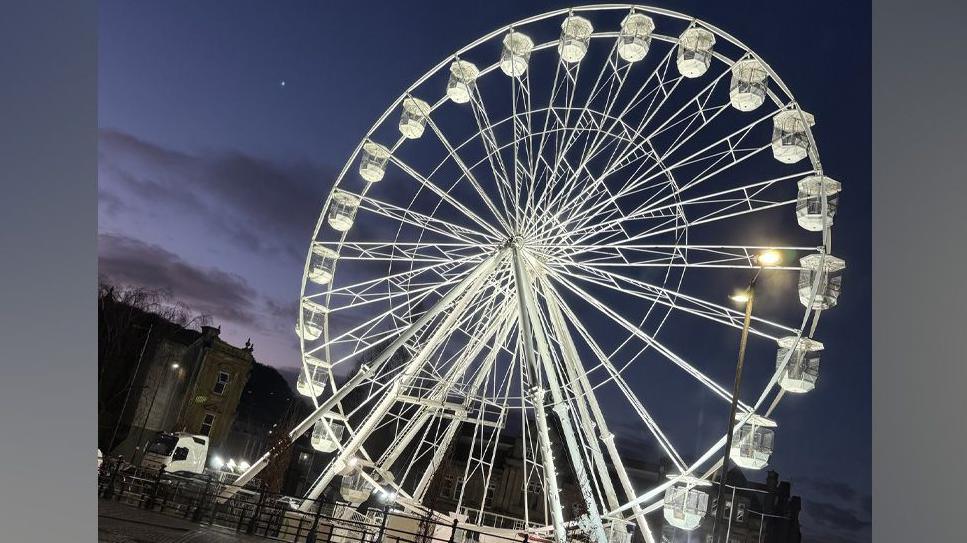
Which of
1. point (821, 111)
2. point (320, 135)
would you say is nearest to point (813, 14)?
point (821, 111)

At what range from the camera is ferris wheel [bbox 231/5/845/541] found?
9.31m

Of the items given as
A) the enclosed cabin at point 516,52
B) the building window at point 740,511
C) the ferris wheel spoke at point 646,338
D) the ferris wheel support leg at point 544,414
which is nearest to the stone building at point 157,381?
the ferris wheel support leg at point 544,414

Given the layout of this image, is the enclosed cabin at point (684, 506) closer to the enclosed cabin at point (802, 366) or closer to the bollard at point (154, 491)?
the enclosed cabin at point (802, 366)

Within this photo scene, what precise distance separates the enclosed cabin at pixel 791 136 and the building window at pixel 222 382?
8137 millimetres

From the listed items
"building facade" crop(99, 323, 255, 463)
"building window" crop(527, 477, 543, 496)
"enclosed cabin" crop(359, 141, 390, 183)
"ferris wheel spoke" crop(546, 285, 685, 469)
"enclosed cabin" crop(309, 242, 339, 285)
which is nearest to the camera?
"building facade" crop(99, 323, 255, 463)

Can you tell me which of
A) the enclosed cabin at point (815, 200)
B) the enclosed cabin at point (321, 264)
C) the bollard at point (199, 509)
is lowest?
the bollard at point (199, 509)

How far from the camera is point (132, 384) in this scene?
9.36 meters

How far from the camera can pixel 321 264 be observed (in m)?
12.1

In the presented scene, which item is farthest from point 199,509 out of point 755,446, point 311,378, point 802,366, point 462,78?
point 802,366

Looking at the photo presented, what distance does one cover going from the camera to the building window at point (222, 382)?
1084cm

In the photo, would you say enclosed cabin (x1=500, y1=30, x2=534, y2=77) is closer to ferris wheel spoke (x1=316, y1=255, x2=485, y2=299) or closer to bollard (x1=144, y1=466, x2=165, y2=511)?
ferris wheel spoke (x1=316, y1=255, x2=485, y2=299)

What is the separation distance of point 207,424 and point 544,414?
5058 mm

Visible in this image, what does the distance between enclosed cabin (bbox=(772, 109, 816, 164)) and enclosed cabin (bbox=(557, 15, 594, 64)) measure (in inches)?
106

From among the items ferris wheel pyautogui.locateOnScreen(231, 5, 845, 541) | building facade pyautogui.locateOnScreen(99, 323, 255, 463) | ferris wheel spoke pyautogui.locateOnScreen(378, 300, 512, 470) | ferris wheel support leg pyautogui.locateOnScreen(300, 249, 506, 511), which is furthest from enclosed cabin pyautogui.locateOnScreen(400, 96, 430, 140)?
building facade pyautogui.locateOnScreen(99, 323, 255, 463)
